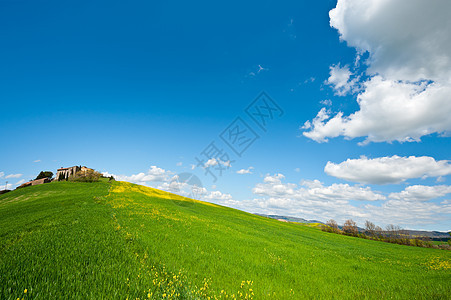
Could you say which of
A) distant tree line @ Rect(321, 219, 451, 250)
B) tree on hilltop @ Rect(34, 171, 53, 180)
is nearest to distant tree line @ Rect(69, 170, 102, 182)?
tree on hilltop @ Rect(34, 171, 53, 180)

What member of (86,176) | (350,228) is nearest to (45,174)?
(86,176)

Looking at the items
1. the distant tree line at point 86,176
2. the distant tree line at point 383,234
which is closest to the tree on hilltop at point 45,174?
the distant tree line at point 86,176

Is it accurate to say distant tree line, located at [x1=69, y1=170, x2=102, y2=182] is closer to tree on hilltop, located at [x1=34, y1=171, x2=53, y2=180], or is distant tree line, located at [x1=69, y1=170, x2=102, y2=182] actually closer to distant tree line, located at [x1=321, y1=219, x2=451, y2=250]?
tree on hilltop, located at [x1=34, y1=171, x2=53, y2=180]

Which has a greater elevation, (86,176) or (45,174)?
(86,176)

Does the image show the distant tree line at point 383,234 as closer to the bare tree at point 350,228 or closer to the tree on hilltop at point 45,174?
the bare tree at point 350,228

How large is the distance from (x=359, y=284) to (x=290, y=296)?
16.0ft

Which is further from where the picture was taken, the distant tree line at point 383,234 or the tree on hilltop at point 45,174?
the tree on hilltop at point 45,174

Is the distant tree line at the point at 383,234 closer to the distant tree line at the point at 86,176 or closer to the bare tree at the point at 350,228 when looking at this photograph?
the bare tree at the point at 350,228

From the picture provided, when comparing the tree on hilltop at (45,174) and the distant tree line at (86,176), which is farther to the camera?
the tree on hilltop at (45,174)

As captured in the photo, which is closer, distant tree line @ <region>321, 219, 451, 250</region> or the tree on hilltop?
distant tree line @ <region>321, 219, 451, 250</region>

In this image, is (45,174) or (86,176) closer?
(86,176)

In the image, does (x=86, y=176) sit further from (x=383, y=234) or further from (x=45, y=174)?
(x=383, y=234)

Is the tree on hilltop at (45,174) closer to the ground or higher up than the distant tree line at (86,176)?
closer to the ground

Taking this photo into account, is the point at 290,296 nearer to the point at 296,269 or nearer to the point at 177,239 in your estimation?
the point at 296,269
